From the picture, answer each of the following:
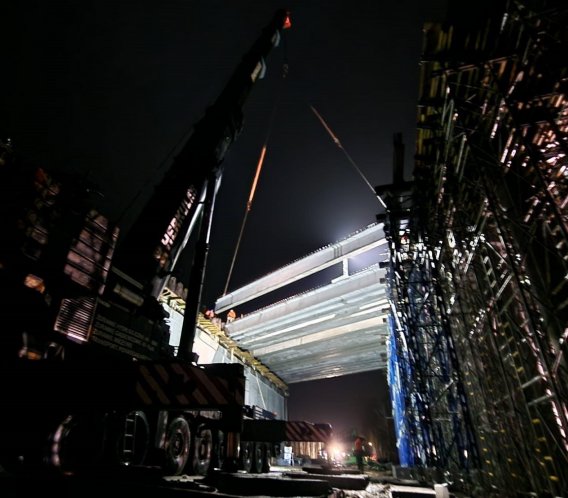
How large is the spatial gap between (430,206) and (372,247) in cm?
790

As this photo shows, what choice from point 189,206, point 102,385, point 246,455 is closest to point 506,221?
point 102,385

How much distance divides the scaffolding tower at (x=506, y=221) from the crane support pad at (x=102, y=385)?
5568 mm

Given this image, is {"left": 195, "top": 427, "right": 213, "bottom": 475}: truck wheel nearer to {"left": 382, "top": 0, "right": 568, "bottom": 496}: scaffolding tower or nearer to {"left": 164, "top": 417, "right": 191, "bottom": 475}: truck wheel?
{"left": 164, "top": 417, "right": 191, "bottom": 475}: truck wheel

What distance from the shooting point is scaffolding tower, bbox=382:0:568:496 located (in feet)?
19.4

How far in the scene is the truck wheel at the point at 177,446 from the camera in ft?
18.4

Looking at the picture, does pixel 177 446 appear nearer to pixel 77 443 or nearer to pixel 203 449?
pixel 203 449

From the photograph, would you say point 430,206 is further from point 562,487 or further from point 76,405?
Result: point 76,405

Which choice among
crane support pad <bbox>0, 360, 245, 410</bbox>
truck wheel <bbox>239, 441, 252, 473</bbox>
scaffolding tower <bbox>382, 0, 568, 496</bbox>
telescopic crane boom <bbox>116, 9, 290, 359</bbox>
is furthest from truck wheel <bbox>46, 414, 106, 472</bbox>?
scaffolding tower <bbox>382, 0, 568, 496</bbox>

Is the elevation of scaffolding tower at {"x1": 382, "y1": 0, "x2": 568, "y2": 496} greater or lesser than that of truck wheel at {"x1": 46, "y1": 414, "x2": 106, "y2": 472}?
greater

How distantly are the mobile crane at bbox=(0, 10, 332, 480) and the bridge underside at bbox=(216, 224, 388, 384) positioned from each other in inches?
462

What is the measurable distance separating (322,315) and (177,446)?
53.0ft

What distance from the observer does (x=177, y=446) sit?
19.8ft

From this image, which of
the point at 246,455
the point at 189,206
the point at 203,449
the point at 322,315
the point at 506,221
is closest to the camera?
the point at 506,221

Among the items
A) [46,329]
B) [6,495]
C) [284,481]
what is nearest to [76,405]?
[6,495]
